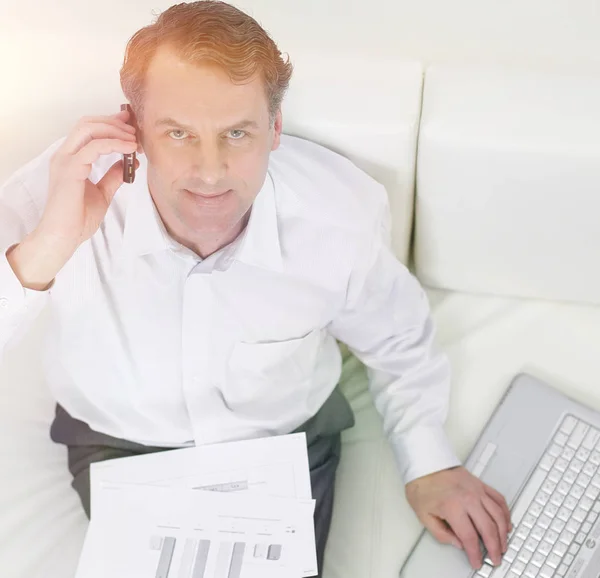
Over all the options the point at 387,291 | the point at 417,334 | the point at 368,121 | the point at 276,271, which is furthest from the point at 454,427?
the point at 368,121

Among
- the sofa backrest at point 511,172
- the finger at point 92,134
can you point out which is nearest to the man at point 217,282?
the finger at point 92,134

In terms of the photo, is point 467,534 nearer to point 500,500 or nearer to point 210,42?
point 500,500

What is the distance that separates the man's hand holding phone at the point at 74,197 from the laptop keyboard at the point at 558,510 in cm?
77

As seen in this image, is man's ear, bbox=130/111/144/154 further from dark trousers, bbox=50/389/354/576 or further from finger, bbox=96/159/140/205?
dark trousers, bbox=50/389/354/576

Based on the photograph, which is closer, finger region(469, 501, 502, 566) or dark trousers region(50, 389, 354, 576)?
finger region(469, 501, 502, 566)

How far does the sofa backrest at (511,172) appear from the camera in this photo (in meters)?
1.06

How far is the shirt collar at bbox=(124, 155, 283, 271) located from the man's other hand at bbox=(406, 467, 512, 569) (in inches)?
17.4

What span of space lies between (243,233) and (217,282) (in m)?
0.09

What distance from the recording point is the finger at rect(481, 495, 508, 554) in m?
1.11

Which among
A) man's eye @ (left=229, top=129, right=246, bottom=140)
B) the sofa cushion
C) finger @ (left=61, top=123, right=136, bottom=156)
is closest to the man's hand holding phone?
finger @ (left=61, top=123, right=136, bottom=156)

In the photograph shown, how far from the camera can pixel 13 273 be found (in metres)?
0.93

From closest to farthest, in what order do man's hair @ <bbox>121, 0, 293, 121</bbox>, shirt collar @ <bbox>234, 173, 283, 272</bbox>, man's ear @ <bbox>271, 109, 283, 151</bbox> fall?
1. man's hair @ <bbox>121, 0, 293, 121</bbox>
2. man's ear @ <bbox>271, 109, 283, 151</bbox>
3. shirt collar @ <bbox>234, 173, 283, 272</bbox>

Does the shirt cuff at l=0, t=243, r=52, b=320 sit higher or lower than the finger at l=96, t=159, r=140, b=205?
lower

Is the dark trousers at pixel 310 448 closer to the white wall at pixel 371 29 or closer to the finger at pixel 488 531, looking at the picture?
the finger at pixel 488 531
